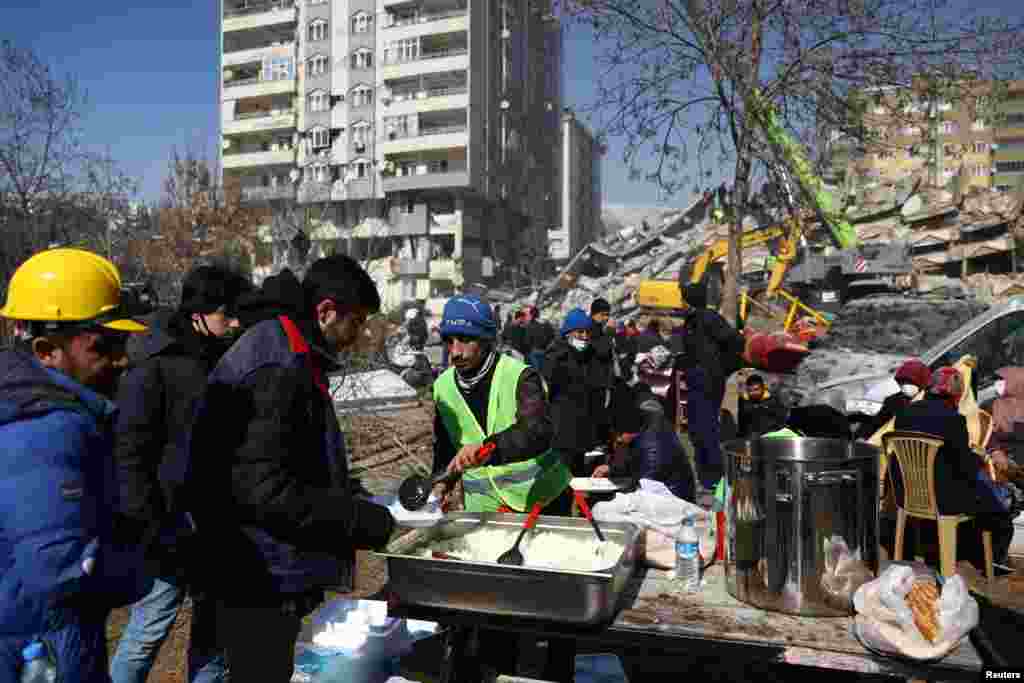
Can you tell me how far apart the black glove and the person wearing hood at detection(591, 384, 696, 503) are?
9.85 feet

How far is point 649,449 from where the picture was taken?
17.9ft

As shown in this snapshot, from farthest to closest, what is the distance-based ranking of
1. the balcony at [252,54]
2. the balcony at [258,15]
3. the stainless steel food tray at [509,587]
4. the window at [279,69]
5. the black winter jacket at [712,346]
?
the balcony at [252,54]
the window at [279,69]
the balcony at [258,15]
the black winter jacket at [712,346]
the stainless steel food tray at [509,587]

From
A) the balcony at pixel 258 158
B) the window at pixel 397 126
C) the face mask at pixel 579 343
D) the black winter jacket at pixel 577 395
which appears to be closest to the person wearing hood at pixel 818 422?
the black winter jacket at pixel 577 395

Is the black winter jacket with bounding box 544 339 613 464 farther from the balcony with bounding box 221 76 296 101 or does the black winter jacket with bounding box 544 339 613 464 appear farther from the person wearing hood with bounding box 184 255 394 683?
the balcony with bounding box 221 76 296 101

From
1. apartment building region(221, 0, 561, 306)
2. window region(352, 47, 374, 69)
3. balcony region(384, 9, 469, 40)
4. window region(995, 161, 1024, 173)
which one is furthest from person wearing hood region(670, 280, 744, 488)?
window region(995, 161, 1024, 173)

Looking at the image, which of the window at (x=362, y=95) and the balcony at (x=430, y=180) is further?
the window at (x=362, y=95)

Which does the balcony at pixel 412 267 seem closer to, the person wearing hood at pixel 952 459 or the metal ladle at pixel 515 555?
the person wearing hood at pixel 952 459

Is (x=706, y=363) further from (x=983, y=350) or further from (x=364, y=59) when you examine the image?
(x=364, y=59)

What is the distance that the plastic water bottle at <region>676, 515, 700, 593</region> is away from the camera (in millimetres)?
2574

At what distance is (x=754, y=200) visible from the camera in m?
13.0

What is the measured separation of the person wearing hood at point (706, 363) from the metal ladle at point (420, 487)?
4853 mm

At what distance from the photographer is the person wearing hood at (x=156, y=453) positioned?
2.82 meters

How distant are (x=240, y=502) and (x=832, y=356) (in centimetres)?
933

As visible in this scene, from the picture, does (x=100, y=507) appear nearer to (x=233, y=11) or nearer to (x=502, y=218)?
(x=502, y=218)
